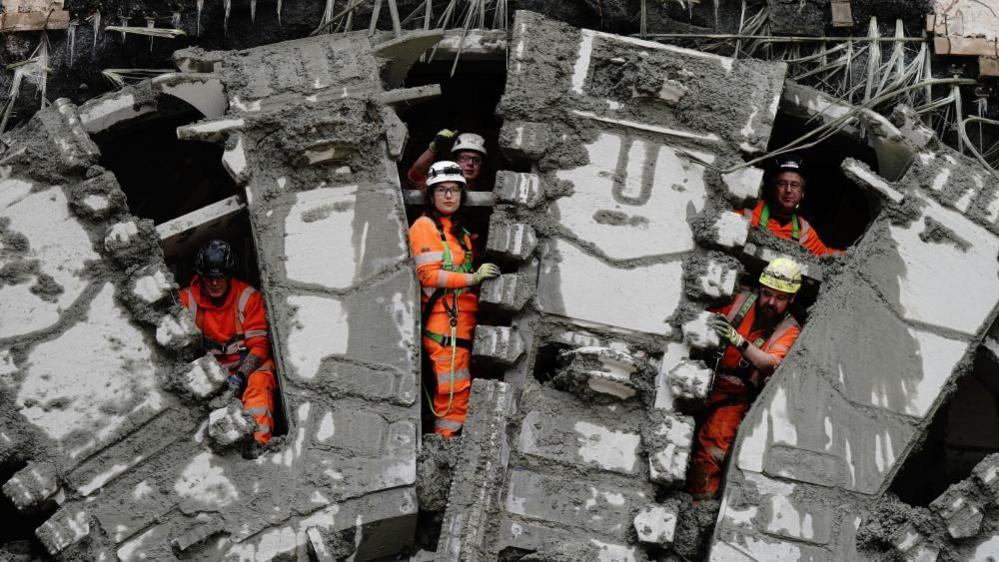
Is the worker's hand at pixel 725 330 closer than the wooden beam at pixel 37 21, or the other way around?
the worker's hand at pixel 725 330

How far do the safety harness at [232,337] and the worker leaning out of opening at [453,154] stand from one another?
1.36 metres

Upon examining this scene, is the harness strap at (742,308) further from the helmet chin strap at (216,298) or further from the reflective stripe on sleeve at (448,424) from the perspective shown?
the helmet chin strap at (216,298)

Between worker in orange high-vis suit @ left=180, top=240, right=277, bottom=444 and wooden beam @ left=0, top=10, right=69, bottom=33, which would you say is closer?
worker in orange high-vis suit @ left=180, top=240, right=277, bottom=444

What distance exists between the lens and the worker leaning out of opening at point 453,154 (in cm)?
1027

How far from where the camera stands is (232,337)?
996 centimetres

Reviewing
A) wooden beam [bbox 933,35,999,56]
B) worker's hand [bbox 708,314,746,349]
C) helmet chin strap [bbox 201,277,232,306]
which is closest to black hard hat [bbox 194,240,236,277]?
helmet chin strap [bbox 201,277,232,306]

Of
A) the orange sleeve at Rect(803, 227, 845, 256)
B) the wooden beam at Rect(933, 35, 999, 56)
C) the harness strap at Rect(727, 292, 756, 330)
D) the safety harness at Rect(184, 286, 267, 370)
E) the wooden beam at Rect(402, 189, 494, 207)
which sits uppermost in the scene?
the wooden beam at Rect(933, 35, 999, 56)

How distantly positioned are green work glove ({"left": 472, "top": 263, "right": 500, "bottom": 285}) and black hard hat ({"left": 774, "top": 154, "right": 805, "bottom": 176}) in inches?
90.8

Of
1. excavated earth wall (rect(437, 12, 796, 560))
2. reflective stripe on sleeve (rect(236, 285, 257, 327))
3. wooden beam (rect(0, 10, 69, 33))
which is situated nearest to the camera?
excavated earth wall (rect(437, 12, 796, 560))

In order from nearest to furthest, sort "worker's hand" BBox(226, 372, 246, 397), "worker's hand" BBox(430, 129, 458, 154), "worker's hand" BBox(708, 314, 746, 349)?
"worker's hand" BBox(708, 314, 746, 349) < "worker's hand" BBox(226, 372, 246, 397) < "worker's hand" BBox(430, 129, 458, 154)

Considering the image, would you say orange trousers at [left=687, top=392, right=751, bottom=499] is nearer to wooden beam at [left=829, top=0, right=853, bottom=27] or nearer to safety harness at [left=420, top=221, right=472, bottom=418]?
safety harness at [left=420, top=221, right=472, bottom=418]

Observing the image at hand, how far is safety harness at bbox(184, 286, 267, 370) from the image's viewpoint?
9.88 m

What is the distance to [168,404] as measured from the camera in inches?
349

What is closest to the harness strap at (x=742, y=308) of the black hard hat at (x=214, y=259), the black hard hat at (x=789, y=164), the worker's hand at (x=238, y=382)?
the black hard hat at (x=789, y=164)
